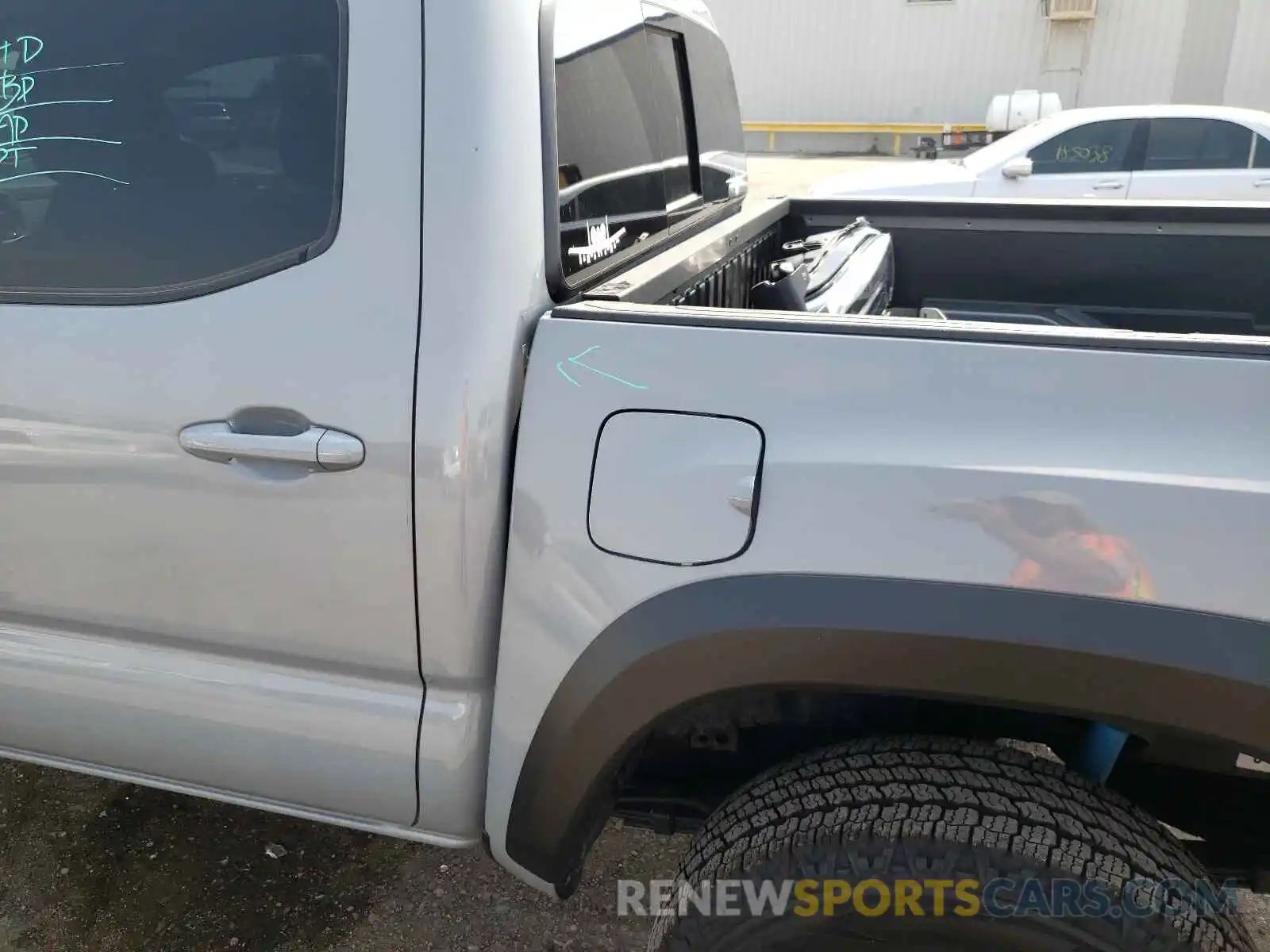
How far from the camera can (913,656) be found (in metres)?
1.30

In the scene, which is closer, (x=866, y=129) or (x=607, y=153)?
(x=607, y=153)

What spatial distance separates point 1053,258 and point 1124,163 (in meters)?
5.47

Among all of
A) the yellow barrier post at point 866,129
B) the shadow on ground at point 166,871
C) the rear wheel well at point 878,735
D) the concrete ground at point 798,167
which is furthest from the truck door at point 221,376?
the yellow barrier post at point 866,129

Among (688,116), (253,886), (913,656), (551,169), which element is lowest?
(253,886)

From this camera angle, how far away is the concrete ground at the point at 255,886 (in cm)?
218

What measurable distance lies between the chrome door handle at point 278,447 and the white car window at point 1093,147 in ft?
24.7

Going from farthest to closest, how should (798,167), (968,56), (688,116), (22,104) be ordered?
(968,56) < (798,167) < (688,116) < (22,104)

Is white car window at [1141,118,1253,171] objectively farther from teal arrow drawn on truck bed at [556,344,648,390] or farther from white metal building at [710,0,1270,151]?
white metal building at [710,0,1270,151]

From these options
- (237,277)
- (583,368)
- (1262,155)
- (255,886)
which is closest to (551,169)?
(583,368)

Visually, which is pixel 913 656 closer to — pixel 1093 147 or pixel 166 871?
pixel 166 871

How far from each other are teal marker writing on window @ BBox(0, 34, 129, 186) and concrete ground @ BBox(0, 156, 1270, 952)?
5.26ft

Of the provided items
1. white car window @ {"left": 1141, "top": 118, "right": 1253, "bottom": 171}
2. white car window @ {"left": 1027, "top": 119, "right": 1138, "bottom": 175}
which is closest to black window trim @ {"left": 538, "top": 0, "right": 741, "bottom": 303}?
white car window @ {"left": 1027, "top": 119, "right": 1138, "bottom": 175}

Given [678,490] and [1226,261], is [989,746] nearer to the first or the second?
[678,490]

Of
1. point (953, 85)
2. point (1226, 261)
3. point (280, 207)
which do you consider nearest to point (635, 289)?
point (280, 207)
